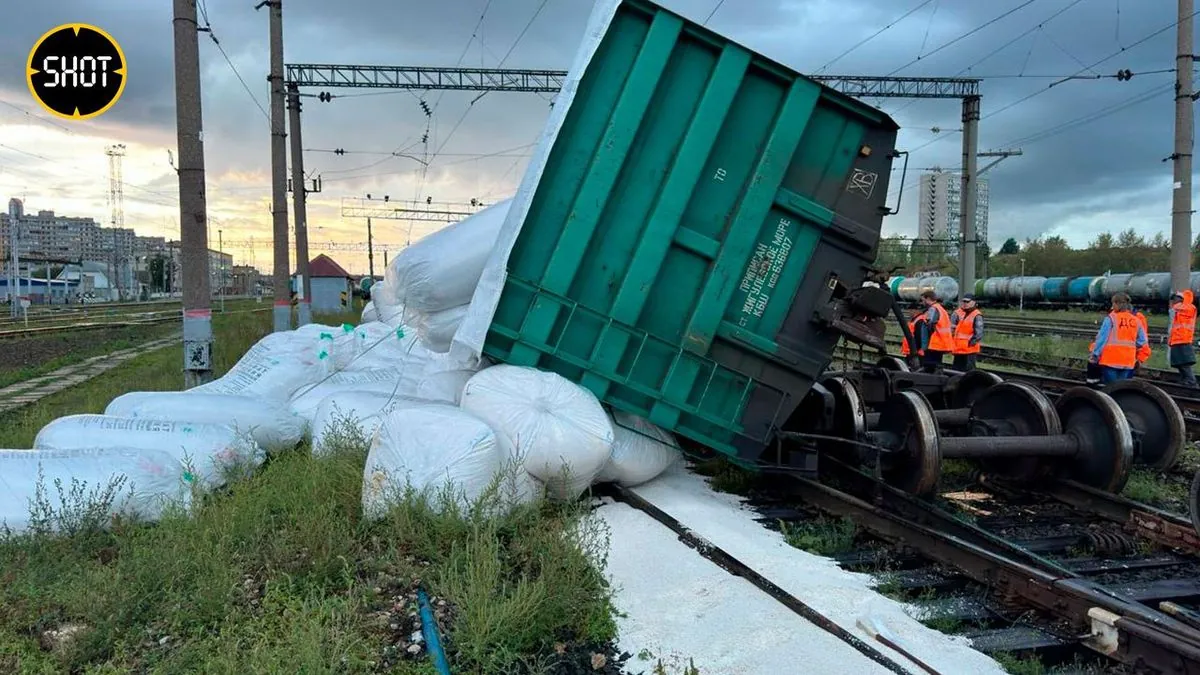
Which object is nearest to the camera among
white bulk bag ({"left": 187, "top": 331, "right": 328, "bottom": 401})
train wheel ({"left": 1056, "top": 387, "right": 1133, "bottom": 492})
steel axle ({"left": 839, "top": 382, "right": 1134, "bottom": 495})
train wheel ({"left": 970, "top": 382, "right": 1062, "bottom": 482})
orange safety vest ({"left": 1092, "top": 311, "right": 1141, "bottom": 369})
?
steel axle ({"left": 839, "top": 382, "right": 1134, "bottom": 495})

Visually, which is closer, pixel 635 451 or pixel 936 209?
pixel 635 451

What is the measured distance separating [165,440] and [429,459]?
Result: 7.12ft

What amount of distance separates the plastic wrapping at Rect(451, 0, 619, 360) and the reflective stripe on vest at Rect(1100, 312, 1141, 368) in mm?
8300

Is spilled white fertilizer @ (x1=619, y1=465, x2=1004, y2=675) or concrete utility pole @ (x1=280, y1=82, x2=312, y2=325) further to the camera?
concrete utility pole @ (x1=280, y1=82, x2=312, y2=325)

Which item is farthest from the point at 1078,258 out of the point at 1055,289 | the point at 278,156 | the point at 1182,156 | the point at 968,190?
the point at 278,156

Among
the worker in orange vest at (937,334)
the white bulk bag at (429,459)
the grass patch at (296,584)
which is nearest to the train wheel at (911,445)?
the grass patch at (296,584)

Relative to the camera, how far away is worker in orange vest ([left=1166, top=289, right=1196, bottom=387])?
38.1 ft

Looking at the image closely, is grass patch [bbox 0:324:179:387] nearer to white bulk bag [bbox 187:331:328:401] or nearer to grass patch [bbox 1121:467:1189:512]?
white bulk bag [bbox 187:331:328:401]

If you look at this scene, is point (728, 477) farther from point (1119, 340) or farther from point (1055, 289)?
point (1055, 289)

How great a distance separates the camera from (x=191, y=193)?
24.1 feet

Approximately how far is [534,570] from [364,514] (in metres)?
1.16

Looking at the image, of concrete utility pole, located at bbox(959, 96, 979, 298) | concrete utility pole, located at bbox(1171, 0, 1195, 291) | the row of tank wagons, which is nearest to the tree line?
the row of tank wagons

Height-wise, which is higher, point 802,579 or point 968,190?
point 968,190

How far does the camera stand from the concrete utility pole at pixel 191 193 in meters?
7.32
